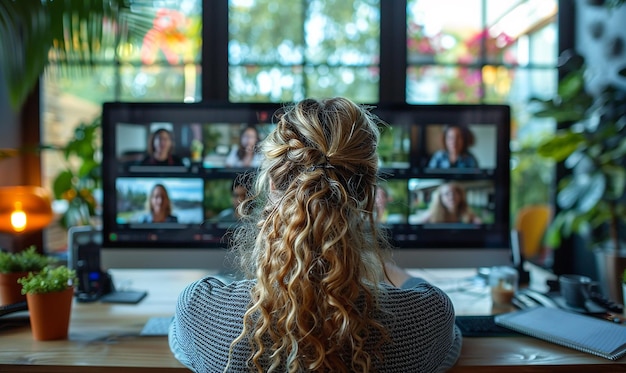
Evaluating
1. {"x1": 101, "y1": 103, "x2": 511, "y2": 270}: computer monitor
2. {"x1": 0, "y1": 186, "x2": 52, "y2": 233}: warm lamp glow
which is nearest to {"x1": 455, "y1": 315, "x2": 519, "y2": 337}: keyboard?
{"x1": 101, "y1": 103, "x2": 511, "y2": 270}: computer monitor

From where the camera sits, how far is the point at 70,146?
2.09 metres

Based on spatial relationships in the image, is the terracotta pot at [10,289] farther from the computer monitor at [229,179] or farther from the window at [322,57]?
the window at [322,57]

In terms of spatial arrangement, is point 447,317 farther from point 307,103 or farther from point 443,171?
point 443,171

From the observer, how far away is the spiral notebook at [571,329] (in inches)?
43.3

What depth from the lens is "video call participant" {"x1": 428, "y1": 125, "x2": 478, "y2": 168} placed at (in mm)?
1468

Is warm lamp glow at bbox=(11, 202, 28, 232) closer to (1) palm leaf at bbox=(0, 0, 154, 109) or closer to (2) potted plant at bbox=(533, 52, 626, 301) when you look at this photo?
(1) palm leaf at bbox=(0, 0, 154, 109)

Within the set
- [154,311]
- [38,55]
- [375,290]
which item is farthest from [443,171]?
[38,55]

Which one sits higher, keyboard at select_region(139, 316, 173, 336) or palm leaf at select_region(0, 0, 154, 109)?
palm leaf at select_region(0, 0, 154, 109)

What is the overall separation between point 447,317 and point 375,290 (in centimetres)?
19

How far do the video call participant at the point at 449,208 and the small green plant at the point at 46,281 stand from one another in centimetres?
98

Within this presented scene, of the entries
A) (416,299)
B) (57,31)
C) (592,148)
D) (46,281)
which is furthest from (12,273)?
(592,148)

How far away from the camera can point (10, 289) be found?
1305 millimetres

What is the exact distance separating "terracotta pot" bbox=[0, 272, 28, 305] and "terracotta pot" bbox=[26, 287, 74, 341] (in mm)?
156

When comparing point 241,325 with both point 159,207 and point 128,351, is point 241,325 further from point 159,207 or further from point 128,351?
point 159,207
